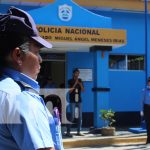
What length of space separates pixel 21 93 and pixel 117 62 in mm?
13884

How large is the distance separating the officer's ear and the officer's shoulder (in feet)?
0.27

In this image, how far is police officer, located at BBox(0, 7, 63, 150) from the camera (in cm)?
162

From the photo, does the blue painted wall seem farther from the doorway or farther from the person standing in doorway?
the person standing in doorway

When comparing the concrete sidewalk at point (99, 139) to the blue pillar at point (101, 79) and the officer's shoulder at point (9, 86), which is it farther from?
the officer's shoulder at point (9, 86)

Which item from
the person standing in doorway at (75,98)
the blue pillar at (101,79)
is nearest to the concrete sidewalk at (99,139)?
the person standing in doorway at (75,98)

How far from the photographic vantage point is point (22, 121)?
1617mm

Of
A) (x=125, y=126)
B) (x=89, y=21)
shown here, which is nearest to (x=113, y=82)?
(x=125, y=126)

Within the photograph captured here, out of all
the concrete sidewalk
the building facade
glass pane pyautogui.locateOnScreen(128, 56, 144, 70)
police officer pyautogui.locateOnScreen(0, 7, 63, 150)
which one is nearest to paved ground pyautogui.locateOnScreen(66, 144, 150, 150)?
the concrete sidewalk

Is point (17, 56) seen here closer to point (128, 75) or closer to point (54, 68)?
point (54, 68)

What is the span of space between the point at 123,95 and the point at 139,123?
1.16 metres

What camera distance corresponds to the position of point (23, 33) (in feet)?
5.84

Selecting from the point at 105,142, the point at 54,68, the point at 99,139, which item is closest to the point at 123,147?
the point at 105,142

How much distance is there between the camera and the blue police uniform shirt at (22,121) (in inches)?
63.5

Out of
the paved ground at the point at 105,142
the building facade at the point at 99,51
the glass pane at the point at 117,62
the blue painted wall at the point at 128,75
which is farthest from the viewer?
the glass pane at the point at 117,62
